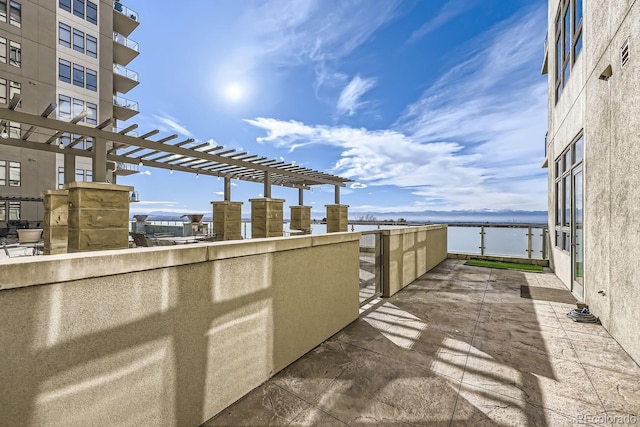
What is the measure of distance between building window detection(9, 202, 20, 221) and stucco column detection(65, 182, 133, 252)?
57.8 ft

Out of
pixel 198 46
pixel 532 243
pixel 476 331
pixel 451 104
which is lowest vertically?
pixel 476 331

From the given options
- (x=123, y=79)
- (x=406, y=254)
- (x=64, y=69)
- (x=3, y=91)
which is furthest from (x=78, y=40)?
(x=406, y=254)

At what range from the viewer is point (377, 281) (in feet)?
17.6

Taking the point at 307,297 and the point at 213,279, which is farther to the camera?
the point at 307,297

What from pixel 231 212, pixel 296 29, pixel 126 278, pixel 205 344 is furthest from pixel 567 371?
pixel 296 29

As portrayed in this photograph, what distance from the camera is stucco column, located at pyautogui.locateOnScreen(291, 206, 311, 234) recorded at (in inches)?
482

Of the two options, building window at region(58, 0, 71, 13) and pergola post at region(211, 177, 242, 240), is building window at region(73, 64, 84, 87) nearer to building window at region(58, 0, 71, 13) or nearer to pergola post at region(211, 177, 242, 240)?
building window at region(58, 0, 71, 13)

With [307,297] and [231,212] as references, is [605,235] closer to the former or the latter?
[307,297]

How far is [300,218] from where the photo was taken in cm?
1225

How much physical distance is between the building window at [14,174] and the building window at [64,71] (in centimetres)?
571

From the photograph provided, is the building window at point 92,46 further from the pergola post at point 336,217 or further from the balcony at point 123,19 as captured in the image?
the pergola post at point 336,217

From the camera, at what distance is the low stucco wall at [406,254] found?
532 cm

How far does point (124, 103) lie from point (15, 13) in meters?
6.13

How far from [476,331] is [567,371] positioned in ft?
3.52
